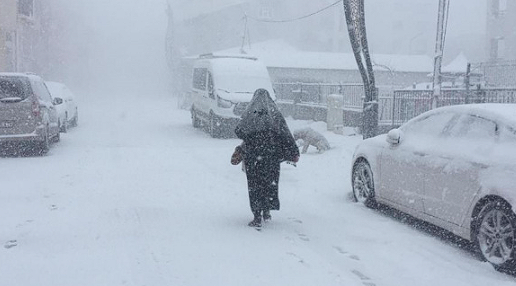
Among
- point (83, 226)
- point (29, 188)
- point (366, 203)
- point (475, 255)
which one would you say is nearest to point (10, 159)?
point (29, 188)

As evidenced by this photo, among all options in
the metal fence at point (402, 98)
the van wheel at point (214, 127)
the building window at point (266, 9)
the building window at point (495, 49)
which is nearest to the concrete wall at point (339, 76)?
the building window at point (495, 49)

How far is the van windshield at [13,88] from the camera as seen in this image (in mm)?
12844

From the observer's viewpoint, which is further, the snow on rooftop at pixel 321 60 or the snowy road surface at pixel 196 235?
the snow on rooftop at pixel 321 60

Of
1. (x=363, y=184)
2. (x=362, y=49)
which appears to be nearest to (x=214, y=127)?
(x=362, y=49)

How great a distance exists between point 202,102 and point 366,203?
1202 centimetres

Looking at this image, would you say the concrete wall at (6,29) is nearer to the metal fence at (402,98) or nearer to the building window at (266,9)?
the metal fence at (402,98)

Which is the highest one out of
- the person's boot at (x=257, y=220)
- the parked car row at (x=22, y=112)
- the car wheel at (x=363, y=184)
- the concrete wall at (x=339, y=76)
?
the concrete wall at (x=339, y=76)

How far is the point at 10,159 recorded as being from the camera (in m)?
12.9

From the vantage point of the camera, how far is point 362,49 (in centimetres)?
1385

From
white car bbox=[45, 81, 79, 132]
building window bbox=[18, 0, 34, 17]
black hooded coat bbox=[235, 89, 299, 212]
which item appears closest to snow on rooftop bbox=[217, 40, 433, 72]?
building window bbox=[18, 0, 34, 17]

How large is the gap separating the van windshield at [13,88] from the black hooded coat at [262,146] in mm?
7709

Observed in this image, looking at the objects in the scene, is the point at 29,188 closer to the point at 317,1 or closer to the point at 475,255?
the point at 475,255

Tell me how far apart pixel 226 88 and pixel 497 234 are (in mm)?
13160

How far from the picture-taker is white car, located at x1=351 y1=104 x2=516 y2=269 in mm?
5590
